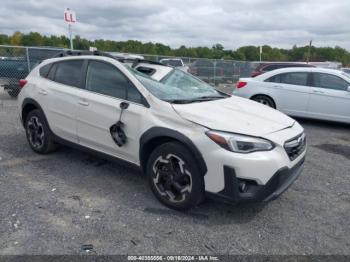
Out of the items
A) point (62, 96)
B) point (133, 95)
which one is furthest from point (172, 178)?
point (62, 96)

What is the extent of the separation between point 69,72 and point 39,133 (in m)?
1.15

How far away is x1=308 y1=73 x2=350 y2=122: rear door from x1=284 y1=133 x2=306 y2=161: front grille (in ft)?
15.5

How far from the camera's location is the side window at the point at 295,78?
26.4 ft

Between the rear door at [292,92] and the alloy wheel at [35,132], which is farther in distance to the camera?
the rear door at [292,92]

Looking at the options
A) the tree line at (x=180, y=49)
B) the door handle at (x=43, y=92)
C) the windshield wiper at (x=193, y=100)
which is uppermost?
the tree line at (x=180, y=49)

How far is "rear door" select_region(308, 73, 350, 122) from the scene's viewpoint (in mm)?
7473

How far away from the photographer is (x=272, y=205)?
354cm

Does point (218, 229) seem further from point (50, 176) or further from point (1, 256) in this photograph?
point (50, 176)

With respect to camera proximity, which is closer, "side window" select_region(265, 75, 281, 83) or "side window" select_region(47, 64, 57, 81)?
"side window" select_region(47, 64, 57, 81)

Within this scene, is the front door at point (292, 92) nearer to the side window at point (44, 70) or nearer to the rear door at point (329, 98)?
the rear door at point (329, 98)

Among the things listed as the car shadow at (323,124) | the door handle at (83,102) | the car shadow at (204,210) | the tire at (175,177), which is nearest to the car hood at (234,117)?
the tire at (175,177)

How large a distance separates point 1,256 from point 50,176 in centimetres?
173

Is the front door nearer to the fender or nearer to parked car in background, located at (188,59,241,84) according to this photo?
the fender

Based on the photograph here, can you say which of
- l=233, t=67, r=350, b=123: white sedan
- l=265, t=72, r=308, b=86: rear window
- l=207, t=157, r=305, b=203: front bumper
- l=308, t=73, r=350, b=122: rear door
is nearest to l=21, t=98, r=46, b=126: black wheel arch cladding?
l=207, t=157, r=305, b=203: front bumper
